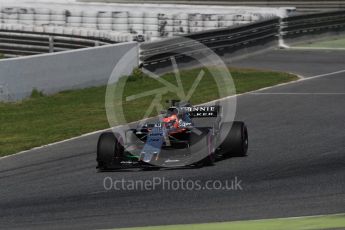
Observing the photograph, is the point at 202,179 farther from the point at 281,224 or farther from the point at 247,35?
the point at 247,35

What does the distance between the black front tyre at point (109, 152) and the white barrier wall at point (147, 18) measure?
19.5m

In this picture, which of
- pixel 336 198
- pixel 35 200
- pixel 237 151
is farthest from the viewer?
pixel 237 151

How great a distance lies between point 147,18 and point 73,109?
14.4m

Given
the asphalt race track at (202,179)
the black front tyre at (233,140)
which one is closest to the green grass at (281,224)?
the asphalt race track at (202,179)

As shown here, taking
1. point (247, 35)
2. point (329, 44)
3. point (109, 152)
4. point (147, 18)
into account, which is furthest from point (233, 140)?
point (147, 18)

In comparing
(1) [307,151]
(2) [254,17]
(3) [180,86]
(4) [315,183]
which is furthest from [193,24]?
(4) [315,183]

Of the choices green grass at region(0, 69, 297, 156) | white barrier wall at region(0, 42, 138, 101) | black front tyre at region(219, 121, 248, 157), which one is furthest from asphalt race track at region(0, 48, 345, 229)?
white barrier wall at region(0, 42, 138, 101)

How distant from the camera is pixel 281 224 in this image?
9.10 meters

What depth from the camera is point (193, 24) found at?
109ft

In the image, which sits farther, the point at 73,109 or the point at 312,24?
the point at 312,24

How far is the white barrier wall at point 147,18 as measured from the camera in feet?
108

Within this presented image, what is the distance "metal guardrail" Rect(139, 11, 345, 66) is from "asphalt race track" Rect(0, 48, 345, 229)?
7.55 m

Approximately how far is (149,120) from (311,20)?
50.3 feet

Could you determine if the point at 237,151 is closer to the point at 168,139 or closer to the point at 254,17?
the point at 168,139
